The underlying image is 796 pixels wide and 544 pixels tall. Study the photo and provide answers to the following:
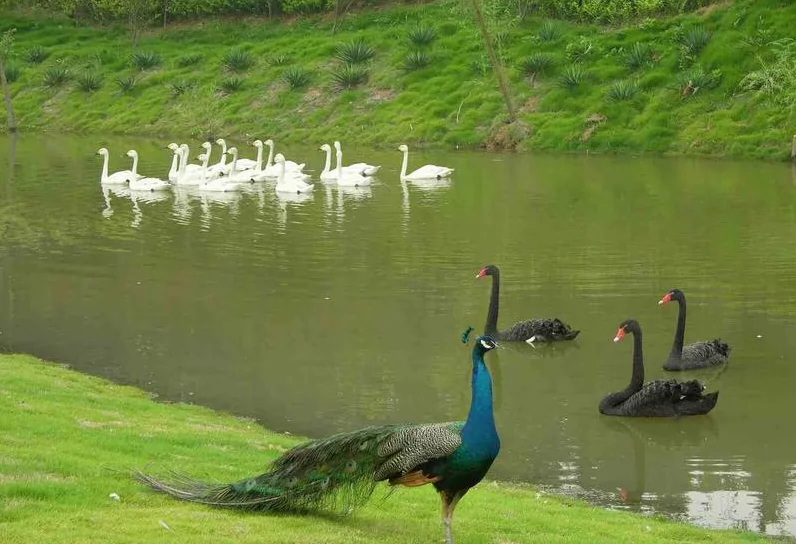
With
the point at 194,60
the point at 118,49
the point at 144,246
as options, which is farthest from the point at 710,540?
the point at 118,49

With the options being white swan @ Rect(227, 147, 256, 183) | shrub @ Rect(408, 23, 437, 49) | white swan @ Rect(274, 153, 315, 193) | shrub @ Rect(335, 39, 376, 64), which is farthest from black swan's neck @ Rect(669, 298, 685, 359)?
shrub @ Rect(335, 39, 376, 64)

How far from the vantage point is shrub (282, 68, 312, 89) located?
6028cm

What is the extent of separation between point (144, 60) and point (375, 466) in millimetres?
62473

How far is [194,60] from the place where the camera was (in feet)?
225

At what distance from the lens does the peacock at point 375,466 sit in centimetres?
905

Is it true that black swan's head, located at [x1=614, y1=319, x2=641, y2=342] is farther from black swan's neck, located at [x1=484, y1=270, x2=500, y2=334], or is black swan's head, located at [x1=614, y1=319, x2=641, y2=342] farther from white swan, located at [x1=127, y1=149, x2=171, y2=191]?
white swan, located at [x1=127, y1=149, x2=171, y2=191]

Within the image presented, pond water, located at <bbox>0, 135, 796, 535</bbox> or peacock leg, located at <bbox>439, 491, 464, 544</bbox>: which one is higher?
peacock leg, located at <bbox>439, 491, 464, 544</bbox>

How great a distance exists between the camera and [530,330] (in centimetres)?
Answer: 1983

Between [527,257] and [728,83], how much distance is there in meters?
25.3

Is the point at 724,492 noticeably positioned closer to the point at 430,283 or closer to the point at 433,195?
the point at 430,283

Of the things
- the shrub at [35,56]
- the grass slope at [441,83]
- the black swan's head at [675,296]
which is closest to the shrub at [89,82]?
the grass slope at [441,83]

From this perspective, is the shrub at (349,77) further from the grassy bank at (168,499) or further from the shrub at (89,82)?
the grassy bank at (168,499)

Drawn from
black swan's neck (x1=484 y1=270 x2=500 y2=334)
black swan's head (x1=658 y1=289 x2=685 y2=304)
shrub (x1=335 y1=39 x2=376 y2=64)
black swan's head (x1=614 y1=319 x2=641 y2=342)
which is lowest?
black swan's neck (x1=484 y1=270 x2=500 y2=334)

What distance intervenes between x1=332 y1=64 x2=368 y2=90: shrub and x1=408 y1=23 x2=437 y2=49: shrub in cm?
291
